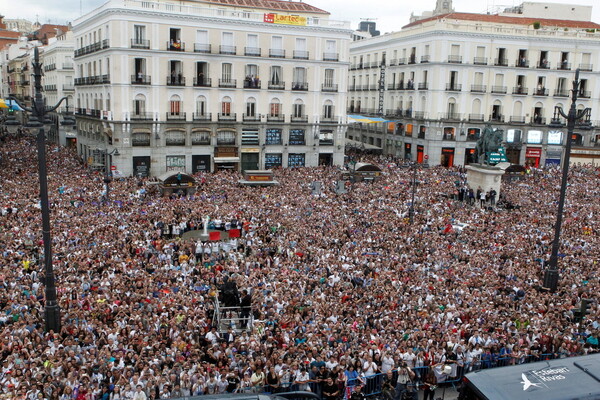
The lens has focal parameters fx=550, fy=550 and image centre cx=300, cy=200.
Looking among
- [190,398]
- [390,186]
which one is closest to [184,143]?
[390,186]

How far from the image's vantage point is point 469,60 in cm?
5650

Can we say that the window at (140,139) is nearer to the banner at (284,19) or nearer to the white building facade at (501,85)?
the banner at (284,19)

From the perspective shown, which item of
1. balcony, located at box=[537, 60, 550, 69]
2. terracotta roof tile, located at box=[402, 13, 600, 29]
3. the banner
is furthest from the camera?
terracotta roof tile, located at box=[402, 13, 600, 29]

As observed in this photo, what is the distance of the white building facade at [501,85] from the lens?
56344mm

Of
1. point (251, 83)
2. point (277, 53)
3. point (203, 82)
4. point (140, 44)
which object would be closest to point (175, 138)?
point (203, 82)

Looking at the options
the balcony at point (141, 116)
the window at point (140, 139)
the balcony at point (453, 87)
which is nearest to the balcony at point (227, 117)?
the balcony at point (141, 116)

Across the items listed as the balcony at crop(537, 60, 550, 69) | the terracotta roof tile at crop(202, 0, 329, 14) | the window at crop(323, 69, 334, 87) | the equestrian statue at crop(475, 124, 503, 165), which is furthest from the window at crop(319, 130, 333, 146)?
the balcony at crop(537, 60, 550, 69)

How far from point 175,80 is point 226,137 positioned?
22.2 feet

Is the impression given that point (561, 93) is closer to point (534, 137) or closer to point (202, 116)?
point (534, 137)

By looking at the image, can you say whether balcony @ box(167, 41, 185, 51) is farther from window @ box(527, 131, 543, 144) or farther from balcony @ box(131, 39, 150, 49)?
window @ box(527, 131, 543, 144)

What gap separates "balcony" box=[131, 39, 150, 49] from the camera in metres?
46.0

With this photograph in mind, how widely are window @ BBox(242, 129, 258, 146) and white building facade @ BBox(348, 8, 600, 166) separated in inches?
713

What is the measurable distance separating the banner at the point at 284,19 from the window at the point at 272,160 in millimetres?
12122

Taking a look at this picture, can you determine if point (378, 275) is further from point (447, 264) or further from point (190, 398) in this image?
point (190, 398)
